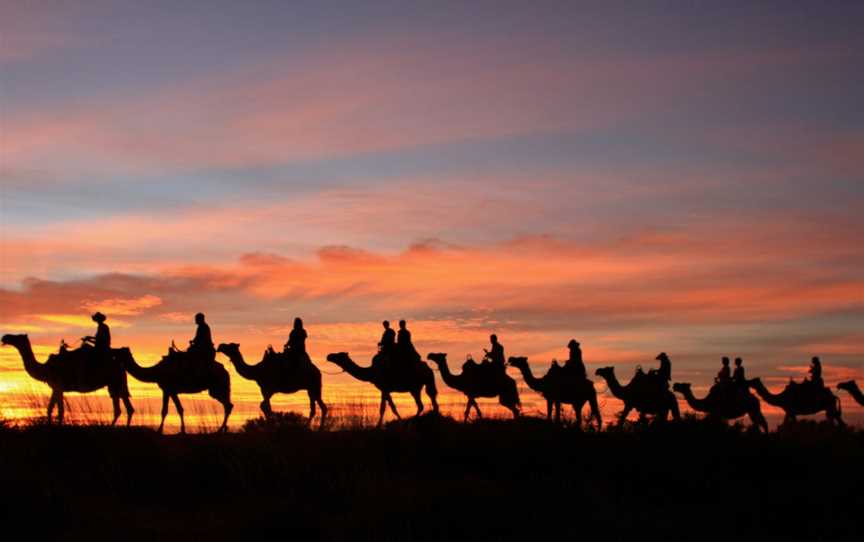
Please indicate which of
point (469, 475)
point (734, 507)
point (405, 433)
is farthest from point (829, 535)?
point (405, 433)

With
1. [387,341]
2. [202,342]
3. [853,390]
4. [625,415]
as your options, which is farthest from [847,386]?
[202,342]

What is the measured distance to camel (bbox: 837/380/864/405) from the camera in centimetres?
3997

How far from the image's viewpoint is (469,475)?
22125mm

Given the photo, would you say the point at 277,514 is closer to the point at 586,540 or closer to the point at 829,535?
the point at 586,540

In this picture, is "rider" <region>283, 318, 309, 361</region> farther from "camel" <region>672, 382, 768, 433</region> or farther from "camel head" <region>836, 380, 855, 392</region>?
"camel head" <region>836, 380, 855, 392</region>

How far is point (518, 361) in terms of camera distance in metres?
34.8

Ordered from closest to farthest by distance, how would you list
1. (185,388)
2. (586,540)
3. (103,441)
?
(586,540)
(103,441)
(185,388)

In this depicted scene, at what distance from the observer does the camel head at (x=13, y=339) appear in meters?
30.1

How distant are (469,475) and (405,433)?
325 centimetres

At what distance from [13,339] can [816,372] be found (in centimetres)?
2583

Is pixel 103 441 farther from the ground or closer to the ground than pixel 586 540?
farther from the ground

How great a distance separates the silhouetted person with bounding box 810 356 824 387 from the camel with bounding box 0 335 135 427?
22761 millimetres

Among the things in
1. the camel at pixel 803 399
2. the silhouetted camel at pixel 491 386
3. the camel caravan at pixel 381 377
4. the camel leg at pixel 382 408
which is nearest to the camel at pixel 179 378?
the camel caravan at pixel 381 377

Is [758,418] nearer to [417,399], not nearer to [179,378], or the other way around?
[417,399]
